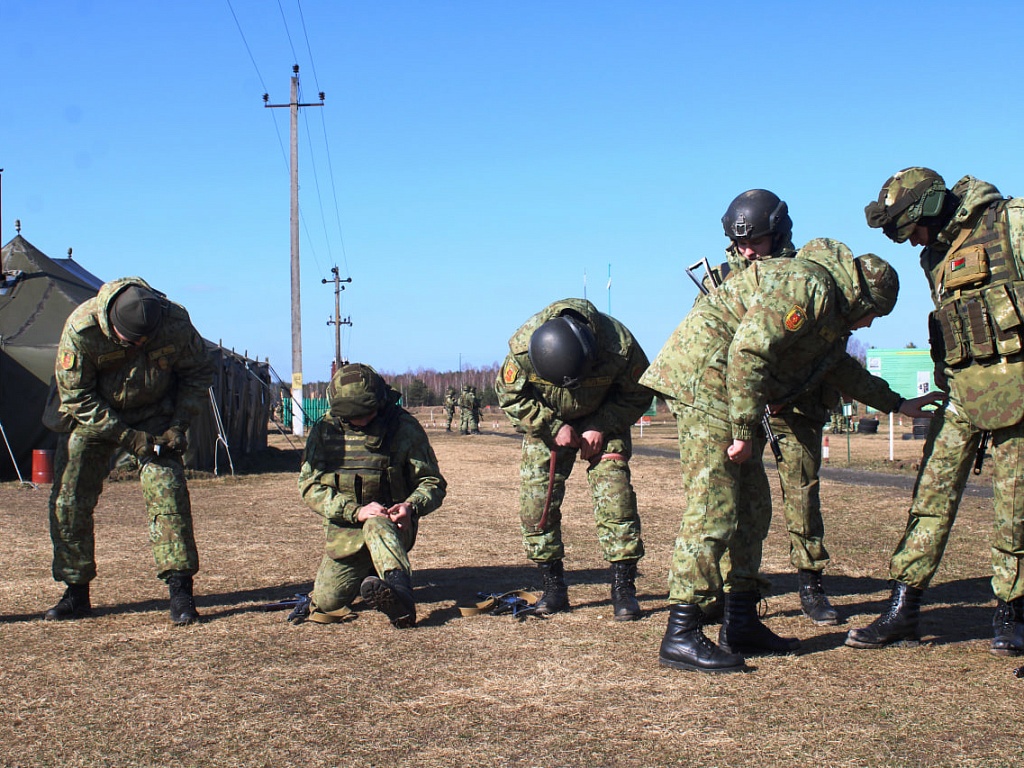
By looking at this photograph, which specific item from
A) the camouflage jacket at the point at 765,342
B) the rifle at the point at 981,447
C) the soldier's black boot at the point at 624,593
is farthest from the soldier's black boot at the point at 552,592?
the rifle at the point at 981,447

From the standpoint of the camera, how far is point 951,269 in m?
A: 4.86

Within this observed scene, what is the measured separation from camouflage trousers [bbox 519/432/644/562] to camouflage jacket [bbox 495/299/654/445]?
4.8 inches

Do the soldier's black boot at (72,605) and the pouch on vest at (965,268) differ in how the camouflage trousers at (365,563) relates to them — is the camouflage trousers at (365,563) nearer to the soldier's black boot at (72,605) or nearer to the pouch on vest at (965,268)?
the soldier's black boot at (72,605)

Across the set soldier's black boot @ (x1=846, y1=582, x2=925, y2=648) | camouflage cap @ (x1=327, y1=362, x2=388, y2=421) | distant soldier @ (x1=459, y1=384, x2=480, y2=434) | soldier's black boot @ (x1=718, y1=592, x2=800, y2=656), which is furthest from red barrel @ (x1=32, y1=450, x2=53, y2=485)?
distant soldier @ (x1=459, y1=384, x2=480, y2=434)

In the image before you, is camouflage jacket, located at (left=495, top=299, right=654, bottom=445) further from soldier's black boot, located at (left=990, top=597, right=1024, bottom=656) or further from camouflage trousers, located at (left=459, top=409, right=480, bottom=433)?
camouflage trousers, located at (left=459, top=409, right=480, bottom=433)

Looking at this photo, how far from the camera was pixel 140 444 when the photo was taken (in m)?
6.02

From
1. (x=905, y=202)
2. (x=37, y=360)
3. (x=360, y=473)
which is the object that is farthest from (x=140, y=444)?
(x=37, y=360)

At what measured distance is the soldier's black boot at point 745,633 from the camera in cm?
490

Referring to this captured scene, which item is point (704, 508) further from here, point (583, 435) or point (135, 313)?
point (135, 313)

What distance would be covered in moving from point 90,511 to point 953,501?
499cm

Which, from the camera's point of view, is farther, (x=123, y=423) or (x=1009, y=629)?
(x=123, y=423)

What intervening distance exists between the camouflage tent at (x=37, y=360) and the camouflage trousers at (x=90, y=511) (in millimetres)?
10219

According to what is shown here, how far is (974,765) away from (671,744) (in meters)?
1.02

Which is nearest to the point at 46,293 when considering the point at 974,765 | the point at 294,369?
the point at 294,369
